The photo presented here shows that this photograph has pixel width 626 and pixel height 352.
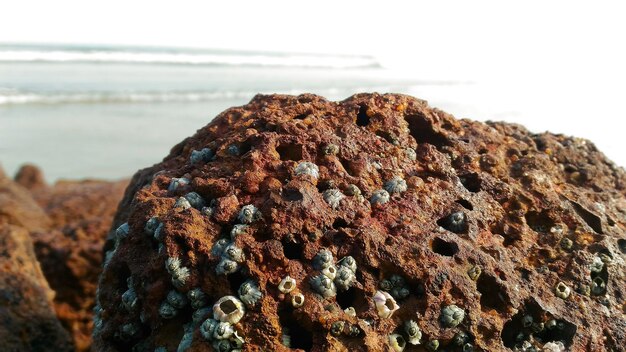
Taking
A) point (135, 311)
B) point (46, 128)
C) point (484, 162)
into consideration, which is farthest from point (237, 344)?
point (46, 128)

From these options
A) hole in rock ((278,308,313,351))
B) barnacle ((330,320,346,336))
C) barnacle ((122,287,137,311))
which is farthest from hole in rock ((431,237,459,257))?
barnacle ((122,287,137,311))

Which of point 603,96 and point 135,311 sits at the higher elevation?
point 135,311

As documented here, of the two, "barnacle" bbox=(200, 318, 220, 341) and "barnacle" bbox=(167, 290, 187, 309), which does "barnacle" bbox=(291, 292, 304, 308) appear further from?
"barnacle" bbox=(167, 290, 187, 309)

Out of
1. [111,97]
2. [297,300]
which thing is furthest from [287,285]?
[111,97]

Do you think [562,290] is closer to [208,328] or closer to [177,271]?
[208,328]

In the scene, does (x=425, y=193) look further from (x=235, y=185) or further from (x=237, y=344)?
(x=237, y=344)

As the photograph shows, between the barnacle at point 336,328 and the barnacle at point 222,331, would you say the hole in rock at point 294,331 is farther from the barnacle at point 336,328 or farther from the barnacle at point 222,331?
the barnacle at point 222,331

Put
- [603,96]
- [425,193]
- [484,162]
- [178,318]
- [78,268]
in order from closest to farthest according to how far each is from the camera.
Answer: [178,318]
[425,193]
[484,162]
[78,268]
[603,96]
